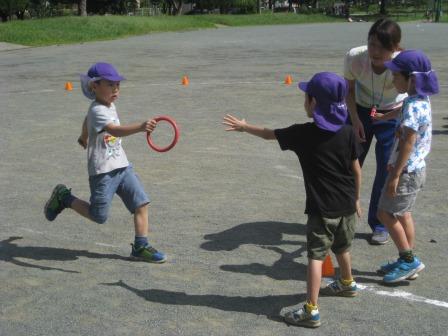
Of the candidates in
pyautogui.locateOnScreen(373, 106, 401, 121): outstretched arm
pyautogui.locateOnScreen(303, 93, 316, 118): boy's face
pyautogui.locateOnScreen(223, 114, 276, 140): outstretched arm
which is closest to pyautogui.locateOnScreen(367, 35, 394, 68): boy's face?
pyautogui.locateOnScreen(373, 106, 401, 121): outstretched arm

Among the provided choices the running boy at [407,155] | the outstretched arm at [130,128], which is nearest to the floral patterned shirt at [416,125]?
the running boy at [407,155]

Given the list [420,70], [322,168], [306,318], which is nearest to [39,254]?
[306,318]

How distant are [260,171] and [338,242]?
3.80m

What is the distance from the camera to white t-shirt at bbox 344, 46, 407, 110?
5484mm

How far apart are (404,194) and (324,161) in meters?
0.90

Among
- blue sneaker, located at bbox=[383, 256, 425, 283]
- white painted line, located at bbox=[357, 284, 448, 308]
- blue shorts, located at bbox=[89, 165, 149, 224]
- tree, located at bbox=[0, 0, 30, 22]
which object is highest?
tree, located at bbox=[0, 0, 30, 22]

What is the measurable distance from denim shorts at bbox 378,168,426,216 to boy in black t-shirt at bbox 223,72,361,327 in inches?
24.1

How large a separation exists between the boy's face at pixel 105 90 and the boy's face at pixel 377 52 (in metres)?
1.90

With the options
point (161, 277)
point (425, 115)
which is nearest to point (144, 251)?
point (161, 277)

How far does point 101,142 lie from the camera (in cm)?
512

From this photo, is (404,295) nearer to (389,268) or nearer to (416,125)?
(389,268)

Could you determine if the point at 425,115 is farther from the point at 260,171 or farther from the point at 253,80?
the point at 253,80

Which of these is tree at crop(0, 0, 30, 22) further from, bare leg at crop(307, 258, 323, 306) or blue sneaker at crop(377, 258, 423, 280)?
bare leg at crop(307, 258, 323, 306)

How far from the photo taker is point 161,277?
4.97 m
